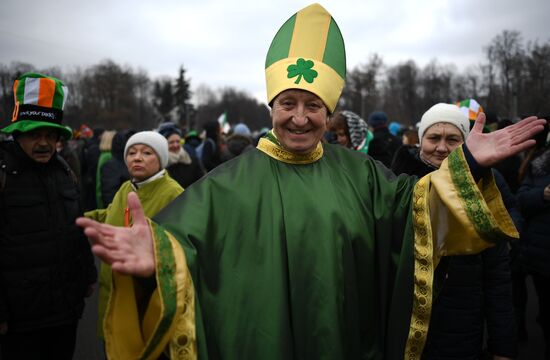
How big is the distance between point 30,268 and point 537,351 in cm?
466

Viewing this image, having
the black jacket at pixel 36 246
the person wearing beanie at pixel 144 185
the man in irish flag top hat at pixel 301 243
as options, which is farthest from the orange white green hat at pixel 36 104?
the man in irish flag top hat at pixel 301 243

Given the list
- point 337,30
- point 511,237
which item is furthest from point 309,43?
point 511,237

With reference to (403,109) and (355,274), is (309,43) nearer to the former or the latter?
(355,274)

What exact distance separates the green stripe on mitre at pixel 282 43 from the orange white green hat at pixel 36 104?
63.9 inches

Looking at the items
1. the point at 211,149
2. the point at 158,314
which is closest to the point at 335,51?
the point at 158,314

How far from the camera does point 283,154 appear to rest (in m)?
2.13

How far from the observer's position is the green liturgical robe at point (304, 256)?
1.72m

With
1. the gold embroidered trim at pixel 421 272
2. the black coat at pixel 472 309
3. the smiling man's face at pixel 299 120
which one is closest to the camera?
the gold embroidered trim at pixel 421 272

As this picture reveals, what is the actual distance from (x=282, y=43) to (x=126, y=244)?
1.31 meters

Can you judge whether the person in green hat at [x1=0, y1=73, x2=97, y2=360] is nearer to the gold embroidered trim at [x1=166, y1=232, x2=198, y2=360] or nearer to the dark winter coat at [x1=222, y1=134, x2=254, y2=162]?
the gold embroidered trim at [x1=166, y1=232, x2=198, y2=360]

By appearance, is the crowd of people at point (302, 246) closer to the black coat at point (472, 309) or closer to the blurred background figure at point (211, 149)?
the black coat at point (472, 309)

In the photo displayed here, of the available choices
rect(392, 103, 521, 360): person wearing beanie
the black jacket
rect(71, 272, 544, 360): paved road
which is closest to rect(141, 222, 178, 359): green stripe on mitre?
rect(392, 103, 521, 360): person wearing beanie

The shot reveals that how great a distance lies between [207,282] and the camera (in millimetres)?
1814

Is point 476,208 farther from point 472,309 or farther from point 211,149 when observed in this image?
point 211,149
